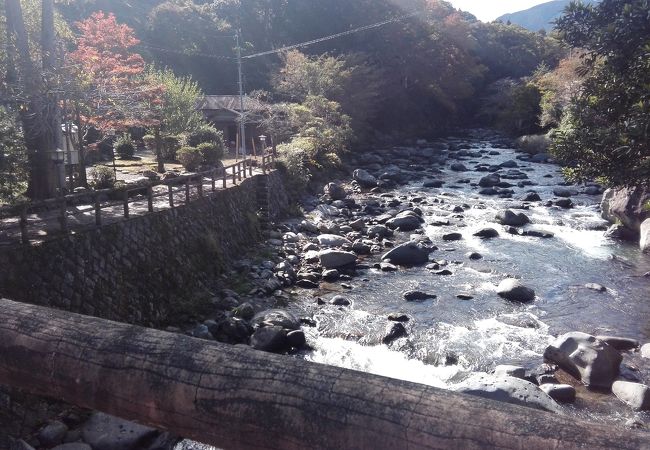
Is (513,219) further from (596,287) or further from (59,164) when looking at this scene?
(59,164)

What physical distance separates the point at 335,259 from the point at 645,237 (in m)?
10.4

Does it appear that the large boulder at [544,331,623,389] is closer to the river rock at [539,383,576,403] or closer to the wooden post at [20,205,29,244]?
the river rock at [539,383,576,403]

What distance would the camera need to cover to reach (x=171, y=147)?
26.5 meters

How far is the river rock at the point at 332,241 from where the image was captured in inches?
725

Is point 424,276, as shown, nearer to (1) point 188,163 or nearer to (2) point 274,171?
(2) point 274,171

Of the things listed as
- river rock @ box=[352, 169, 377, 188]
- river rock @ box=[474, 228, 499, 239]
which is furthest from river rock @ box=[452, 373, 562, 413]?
river rock @ box=[352, 169, 377, 188]

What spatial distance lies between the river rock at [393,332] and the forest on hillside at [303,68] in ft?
31.2

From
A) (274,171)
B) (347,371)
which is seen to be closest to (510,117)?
(274,171)

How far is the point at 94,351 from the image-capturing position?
1.79 meters

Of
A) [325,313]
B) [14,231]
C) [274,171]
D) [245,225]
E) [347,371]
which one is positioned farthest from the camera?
[274,171]

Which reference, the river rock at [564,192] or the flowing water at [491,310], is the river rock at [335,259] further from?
the river rock at [564,192]

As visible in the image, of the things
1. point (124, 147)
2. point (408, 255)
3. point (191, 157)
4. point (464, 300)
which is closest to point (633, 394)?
point (464, 300)

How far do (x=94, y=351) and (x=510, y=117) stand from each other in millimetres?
52996

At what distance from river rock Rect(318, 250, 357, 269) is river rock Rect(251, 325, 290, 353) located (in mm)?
5370
